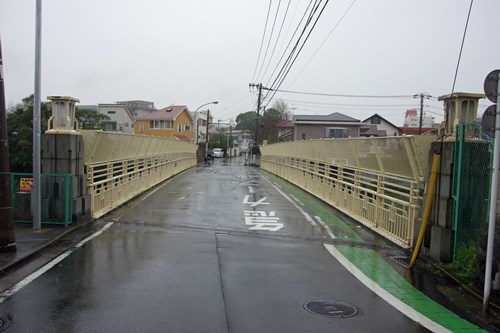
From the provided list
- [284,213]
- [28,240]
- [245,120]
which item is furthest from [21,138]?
[245,120]

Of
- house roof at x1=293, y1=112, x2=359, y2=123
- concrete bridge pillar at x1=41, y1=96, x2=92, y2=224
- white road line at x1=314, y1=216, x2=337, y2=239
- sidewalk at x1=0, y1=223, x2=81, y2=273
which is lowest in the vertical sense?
white road line at x1=314, y1=216, x2=337, y2=239

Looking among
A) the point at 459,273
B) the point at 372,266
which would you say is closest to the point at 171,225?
the point at 372,266

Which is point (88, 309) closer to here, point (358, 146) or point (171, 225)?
point (171, 225)

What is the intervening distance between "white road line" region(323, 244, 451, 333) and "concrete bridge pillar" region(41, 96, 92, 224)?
5842 millimetres

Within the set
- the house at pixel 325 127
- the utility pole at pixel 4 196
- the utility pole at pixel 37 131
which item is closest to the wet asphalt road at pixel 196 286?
the utility pole at pixel 4 196

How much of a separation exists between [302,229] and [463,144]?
462 cm

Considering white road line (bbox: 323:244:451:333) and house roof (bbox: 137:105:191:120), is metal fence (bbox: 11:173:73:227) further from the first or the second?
house roof (bbox: 137:105:191:120)

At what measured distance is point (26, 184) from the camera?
30.7ft

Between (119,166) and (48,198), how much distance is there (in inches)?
174

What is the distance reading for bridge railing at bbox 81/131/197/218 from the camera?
10906mm

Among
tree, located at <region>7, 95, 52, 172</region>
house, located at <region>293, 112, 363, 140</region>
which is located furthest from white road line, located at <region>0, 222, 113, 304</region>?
house, located at <region>293, 112, 363, 140</region>

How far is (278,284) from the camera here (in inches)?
241

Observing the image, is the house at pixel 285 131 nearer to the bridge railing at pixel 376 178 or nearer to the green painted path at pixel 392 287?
the bridge railing at pixel 376 178

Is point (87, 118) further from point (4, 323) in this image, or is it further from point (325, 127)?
point (4, 323)
